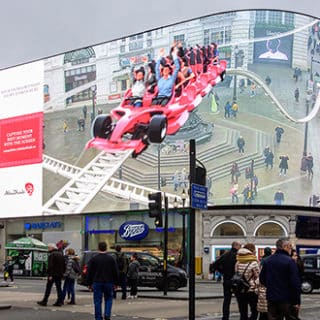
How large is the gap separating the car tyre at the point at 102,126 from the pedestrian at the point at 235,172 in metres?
11.7

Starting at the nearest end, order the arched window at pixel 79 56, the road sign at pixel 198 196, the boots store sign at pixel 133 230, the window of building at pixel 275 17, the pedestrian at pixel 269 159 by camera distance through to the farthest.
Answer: the road sign at pixel 198 196 → the pedestrian at pixel 269 159 → the window of building at pixel 275 17 → the boots store sign at pixel 133 230 → the arched window at pixel 79 56

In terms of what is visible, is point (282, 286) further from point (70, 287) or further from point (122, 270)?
point (122, 270)

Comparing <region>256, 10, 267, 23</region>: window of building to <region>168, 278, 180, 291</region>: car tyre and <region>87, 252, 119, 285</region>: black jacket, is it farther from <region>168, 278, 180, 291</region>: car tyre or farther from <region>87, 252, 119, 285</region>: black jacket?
<region>87, 252, 119, 285</region>: black jacket

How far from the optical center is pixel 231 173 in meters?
55.8

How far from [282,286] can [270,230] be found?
4517cm

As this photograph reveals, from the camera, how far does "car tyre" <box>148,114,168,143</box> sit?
56969 millimetres

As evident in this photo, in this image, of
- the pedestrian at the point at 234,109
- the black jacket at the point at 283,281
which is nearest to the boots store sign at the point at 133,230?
the pedestrian at the point at 234,109

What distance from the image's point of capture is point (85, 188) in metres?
61.8

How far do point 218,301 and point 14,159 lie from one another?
47.4m

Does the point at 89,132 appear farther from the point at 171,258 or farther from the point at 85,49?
the point at 171,258

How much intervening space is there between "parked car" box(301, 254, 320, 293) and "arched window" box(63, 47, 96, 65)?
3763 cm

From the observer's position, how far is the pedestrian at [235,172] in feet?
183

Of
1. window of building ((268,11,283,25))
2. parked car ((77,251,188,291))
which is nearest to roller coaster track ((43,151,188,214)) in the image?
window of building ((268,11,283,25))

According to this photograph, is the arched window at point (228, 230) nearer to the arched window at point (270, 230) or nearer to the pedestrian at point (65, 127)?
the arched window at point (270, 230)
